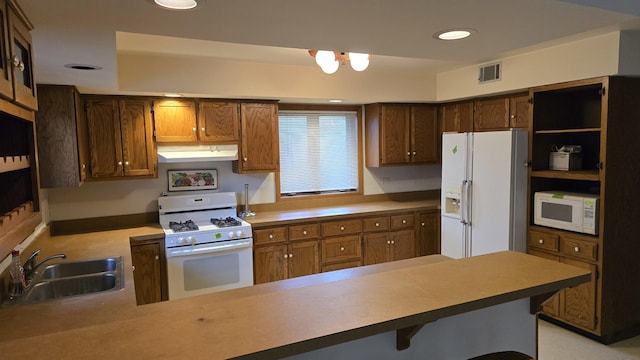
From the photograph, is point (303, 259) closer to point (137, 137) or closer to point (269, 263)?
point (269, 263)

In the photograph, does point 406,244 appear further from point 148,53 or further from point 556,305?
point 148,53

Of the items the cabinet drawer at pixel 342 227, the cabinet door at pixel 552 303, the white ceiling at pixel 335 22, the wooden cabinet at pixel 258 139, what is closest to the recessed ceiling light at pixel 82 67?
the white ceiling at pixel 335 22

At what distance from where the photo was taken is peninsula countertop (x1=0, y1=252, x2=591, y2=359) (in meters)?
1.03

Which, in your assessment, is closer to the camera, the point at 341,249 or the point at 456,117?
the point at 341,249

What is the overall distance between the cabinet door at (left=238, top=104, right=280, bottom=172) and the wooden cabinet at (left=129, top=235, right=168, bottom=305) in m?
1.10

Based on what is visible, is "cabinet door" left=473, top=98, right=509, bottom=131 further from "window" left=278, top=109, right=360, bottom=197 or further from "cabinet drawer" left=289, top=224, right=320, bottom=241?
"cabinet drawer" left=289, top=224, right=320, bottom=241

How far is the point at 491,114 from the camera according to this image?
4293 millimetres

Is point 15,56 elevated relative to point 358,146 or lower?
elevated

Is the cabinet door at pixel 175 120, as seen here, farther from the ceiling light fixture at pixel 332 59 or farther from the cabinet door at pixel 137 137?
the ceiling light fixture at pixel 332 59

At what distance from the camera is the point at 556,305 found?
359cm

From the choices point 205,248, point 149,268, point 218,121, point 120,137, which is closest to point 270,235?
point 205,248

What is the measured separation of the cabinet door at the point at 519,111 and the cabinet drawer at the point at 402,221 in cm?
147

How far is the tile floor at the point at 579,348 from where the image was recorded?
3115 millimetres

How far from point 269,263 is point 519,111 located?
2.91 metres
